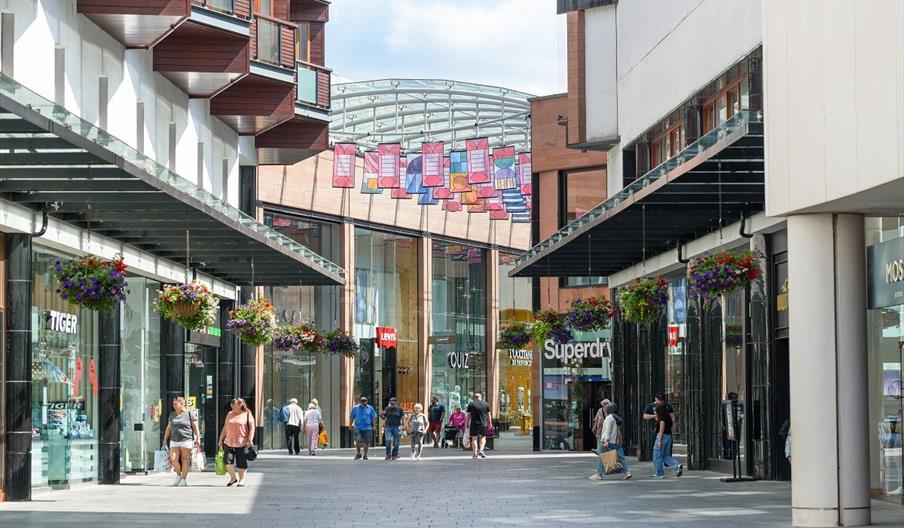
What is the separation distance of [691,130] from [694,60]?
5.49 feet

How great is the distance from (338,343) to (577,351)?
275 inches

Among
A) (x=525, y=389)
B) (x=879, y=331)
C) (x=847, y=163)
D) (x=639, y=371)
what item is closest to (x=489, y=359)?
(x=525, y=389)

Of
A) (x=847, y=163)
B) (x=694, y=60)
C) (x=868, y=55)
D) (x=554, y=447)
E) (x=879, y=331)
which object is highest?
(x=694, y=60)

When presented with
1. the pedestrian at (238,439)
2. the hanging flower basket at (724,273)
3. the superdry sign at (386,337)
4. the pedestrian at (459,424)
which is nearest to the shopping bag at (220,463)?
the pedestrian at (238,439)

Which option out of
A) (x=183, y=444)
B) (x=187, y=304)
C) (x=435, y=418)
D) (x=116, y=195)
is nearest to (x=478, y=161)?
(x=435, y=418)

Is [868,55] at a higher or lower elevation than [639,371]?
higher

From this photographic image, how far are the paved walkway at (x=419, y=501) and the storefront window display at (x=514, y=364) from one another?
33.7m

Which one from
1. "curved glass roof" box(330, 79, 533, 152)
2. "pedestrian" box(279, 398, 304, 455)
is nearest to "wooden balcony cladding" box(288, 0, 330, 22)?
"pedestrian" box(279, 398, 304, 455)

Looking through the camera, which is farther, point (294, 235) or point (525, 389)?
point (525, 389)

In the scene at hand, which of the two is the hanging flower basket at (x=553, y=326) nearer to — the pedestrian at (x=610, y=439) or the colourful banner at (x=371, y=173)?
the pedestrian at (x=610, y=439)

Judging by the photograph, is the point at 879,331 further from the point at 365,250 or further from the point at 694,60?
the point at 365,250

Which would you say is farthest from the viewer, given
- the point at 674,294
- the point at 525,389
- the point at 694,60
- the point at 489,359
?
the point at 525,389

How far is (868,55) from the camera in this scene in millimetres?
14945

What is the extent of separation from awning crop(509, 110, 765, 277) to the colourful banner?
13968 mm
